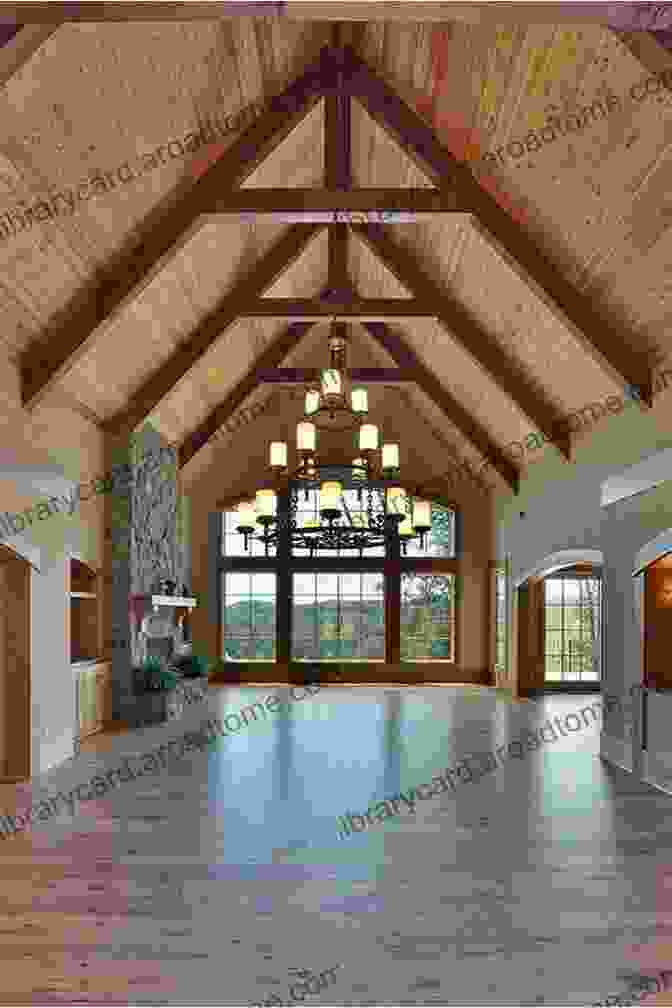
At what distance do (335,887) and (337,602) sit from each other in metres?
11.1

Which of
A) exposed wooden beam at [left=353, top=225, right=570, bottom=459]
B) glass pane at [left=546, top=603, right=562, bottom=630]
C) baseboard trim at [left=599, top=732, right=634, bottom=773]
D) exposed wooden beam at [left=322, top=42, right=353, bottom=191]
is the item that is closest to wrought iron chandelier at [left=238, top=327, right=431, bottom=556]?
exposed wooden beam at [left=322, top=42, right=353, bottom=191]

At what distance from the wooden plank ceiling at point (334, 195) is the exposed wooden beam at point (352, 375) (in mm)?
2072

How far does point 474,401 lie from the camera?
1275cm

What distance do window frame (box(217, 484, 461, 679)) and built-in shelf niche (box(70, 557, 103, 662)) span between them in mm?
5315

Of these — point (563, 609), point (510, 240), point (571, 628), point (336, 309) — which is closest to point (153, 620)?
point (336, 309)

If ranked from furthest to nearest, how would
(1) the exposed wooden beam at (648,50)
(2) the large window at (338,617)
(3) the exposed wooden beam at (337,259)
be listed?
(2) the large window at (338,617), (3) the exposed wooden beam at (337,259), (1) the exposed wooden beam at (648,50)

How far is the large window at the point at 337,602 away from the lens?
16.2m

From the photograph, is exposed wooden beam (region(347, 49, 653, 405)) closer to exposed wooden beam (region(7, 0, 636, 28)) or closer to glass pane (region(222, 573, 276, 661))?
exposed wooden beam (region(7, 0, 636, 28))

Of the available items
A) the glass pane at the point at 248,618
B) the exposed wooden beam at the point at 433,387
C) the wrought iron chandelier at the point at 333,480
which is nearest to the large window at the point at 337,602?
the glass pane at the point at 248,618

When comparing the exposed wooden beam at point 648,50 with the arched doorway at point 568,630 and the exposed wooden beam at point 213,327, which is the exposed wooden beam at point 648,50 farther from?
the arched doorway at point 568,630

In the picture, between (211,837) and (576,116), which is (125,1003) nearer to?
(211,837)

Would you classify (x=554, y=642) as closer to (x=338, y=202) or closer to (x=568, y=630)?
(x=568, y=630)

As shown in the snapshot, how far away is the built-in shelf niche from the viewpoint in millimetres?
10812

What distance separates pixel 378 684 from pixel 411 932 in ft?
37.7
